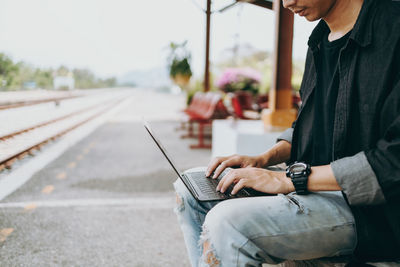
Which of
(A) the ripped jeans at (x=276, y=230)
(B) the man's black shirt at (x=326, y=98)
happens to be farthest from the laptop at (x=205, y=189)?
(B) the man's black shirt at (x=326, y=98)

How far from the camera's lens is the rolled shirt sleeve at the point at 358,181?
3.55ft

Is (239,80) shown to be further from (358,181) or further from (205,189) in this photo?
(358,181)

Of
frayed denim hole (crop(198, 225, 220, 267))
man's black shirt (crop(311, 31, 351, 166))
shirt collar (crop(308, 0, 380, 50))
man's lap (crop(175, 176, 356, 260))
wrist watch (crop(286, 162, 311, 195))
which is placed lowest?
frayed denim hole (crop(198, 225, 220, 267))

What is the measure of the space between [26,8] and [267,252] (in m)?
2.07

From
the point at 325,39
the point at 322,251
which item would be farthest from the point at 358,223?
the point at 325,39

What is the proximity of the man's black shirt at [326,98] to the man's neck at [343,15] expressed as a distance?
0.12ft

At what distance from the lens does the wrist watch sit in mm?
1217

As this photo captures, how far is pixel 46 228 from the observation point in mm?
2750

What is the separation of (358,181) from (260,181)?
0.33m

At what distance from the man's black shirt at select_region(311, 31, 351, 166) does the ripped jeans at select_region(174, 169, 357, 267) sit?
0.90 ft

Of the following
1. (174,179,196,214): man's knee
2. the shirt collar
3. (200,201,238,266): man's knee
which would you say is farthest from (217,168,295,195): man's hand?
the shirt collar

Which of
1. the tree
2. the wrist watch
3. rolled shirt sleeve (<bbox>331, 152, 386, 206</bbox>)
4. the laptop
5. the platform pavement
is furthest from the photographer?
the platform pavement

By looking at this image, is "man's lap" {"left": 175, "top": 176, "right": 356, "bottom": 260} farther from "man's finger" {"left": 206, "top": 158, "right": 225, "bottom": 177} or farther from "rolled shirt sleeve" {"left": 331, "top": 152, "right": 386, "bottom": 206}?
"man's finger" {"left": 206, "top": 158, "right": 225, "bottom": 177}

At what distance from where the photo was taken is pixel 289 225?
1124 millimetres
